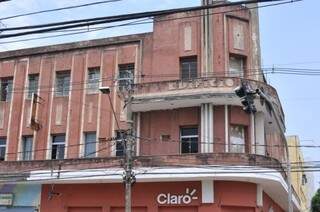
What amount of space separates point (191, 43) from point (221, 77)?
3200 mm

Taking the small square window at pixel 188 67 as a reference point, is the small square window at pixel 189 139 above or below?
below

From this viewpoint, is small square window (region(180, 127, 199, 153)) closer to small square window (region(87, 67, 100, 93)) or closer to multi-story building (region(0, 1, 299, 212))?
multi-story building (region(0, 1, 299, 212))

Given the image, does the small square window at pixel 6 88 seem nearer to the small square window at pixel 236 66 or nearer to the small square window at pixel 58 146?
the small square window at pixel 58 146

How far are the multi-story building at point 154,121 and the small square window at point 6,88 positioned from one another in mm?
104

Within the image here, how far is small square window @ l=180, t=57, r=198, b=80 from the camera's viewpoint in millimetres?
27297

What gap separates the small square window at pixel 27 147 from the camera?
29906mm

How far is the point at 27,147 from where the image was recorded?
30234 millimetres

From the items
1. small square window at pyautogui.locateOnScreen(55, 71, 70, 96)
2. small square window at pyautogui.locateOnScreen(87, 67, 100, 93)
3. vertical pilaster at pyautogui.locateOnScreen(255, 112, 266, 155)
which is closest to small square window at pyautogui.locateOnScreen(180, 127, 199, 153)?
vertical pilaster at pyautogui.locateOnScreen(255, 112, 266, 155)

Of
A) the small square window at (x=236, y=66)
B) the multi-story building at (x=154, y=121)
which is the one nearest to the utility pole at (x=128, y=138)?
the multi-story building at (x=154, y=121)

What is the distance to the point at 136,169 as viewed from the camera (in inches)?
992

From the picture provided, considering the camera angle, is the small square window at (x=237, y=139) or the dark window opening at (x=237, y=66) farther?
the dark window opening at (x=237, y=66)

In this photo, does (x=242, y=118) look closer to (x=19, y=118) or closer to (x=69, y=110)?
(x=69, y=110)

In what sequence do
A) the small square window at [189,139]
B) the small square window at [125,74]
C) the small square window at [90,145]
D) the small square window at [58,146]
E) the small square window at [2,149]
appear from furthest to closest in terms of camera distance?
the small square window at [2,149]
the small square window at [58,146]
the small square window at [125,74]
the small square window at [90,145]
the small square window at [189,139]

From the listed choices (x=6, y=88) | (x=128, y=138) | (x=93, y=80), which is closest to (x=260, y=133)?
(x=128, y=138)
